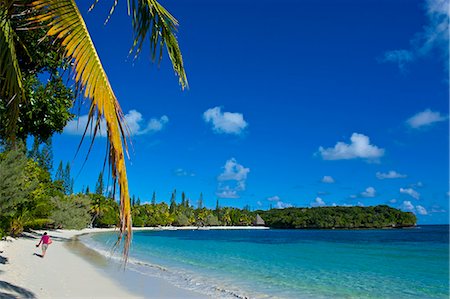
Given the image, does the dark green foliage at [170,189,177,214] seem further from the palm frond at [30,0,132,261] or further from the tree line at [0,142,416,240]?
the palm frond at [30,0,132,261]

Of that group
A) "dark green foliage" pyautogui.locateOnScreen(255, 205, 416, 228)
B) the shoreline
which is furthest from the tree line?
the shoreline

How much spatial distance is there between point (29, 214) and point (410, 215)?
145 m

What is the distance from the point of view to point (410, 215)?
146 meters

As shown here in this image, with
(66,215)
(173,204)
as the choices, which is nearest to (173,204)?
(173,204)

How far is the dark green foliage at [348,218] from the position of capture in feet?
447

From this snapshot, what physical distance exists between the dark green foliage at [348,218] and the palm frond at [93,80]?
459ft

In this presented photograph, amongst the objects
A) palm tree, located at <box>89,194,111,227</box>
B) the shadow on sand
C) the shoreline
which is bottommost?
the shoreline

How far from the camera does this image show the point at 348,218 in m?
136

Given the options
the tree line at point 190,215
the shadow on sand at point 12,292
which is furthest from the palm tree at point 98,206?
the shadow on sand at point 12,292

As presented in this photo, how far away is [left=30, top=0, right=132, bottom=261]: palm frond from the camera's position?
2609 millimetres

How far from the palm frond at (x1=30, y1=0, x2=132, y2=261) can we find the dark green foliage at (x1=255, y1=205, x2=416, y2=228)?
140m

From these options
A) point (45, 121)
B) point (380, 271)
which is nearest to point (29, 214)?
point (380, 271)

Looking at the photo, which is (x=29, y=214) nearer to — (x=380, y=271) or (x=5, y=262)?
(x=5, y=262)

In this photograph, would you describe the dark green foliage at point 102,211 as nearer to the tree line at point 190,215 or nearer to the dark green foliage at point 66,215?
the tree line at point 190,215
